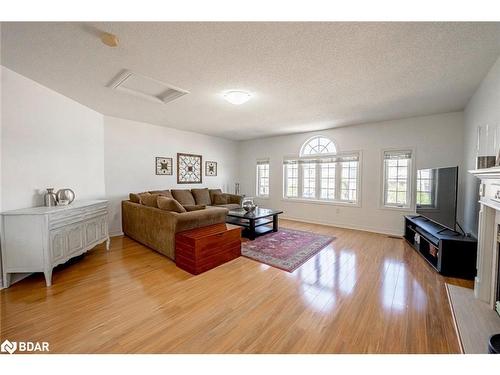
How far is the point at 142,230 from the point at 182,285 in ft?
5.67

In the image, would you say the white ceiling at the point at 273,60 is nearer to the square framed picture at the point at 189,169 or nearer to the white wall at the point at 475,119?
the white wall at the point at 475,119

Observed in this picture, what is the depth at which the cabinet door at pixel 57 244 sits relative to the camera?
2.22 meters

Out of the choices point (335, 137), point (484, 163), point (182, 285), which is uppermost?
point (335, 137)

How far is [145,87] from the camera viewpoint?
109 inches

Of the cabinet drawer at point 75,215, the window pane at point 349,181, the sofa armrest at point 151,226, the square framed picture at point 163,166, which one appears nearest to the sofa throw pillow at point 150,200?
the sofa armrest at point 151,226

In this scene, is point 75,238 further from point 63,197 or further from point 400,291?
point 400,291

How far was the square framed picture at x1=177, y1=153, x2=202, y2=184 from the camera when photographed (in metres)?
5.30

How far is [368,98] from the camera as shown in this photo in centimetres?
301

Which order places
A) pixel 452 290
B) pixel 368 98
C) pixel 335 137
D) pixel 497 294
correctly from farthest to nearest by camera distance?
pixel 335 137 < pixel 368 98 < pixel 452 290 < pixel 497 294

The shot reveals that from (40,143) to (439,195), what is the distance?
5.69 m

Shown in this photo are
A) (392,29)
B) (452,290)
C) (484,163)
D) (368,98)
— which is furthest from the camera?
(368,98)

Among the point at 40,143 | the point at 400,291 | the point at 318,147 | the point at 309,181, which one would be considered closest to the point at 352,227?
the point at 309,181

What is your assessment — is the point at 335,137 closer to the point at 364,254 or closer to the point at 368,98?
the point at 368,98
